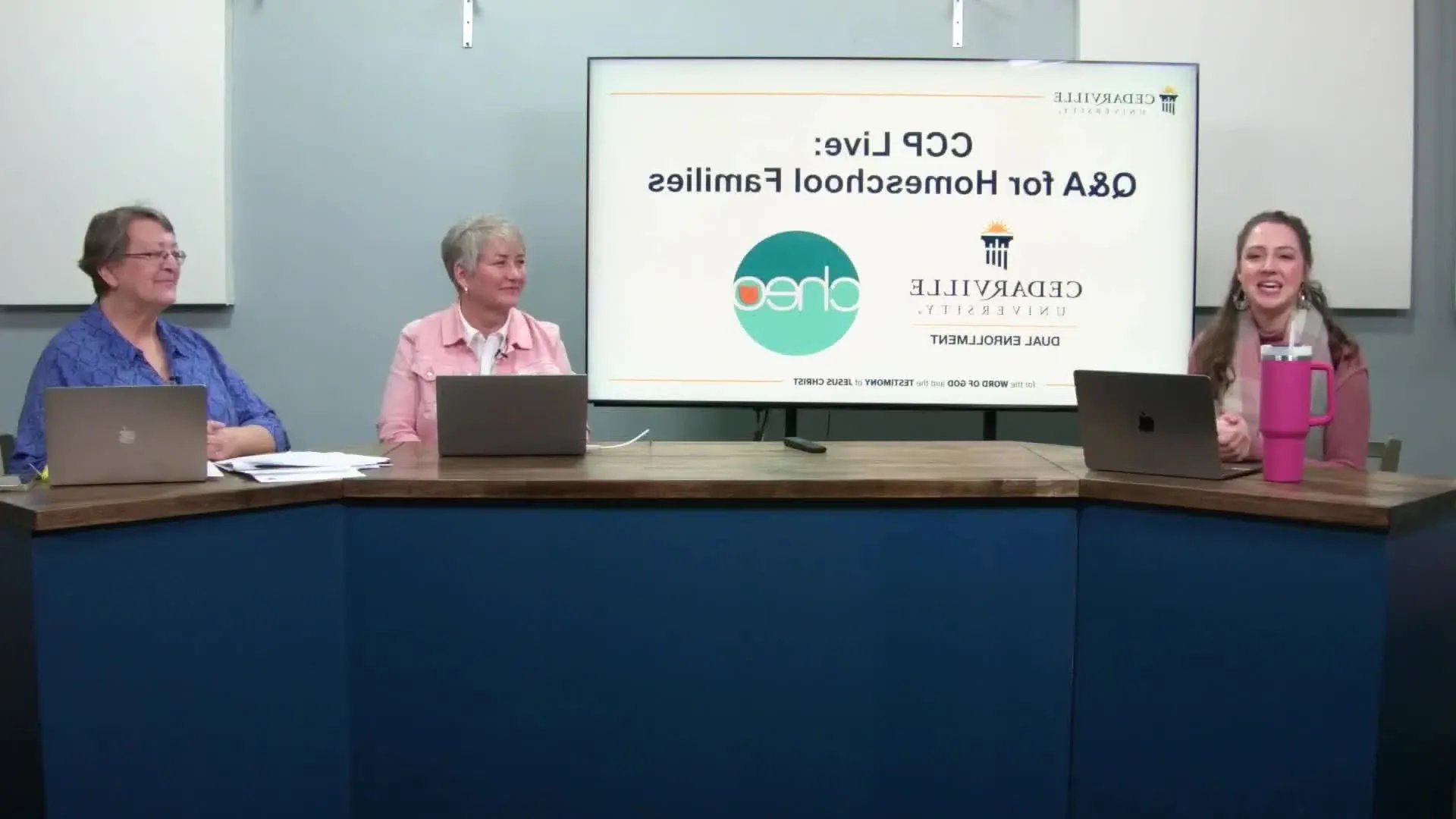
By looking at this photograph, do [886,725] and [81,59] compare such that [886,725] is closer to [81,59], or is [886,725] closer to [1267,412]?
[1267,412]

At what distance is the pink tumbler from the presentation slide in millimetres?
1457

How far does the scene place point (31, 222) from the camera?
3434 mm

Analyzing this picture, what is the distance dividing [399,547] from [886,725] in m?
0.84

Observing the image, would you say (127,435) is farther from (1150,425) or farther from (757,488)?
(1150,425)

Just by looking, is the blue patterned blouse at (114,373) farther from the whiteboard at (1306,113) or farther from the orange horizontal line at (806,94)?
the whiteboard at (1306,113)

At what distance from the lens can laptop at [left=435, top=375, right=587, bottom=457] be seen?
213cm

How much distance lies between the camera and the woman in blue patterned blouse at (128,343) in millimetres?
2510

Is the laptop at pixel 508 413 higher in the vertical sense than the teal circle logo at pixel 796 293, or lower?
lower

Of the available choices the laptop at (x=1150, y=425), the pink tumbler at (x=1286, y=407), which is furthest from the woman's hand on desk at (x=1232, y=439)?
the pink tumbler at (x=1286, y=407)

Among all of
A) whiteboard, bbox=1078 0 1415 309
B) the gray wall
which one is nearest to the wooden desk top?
the gray wall

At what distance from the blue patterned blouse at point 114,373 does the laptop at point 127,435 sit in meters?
0.64

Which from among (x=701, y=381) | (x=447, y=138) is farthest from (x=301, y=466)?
(x=447, y=138)

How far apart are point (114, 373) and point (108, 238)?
0.31 meters

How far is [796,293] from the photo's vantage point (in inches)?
129
